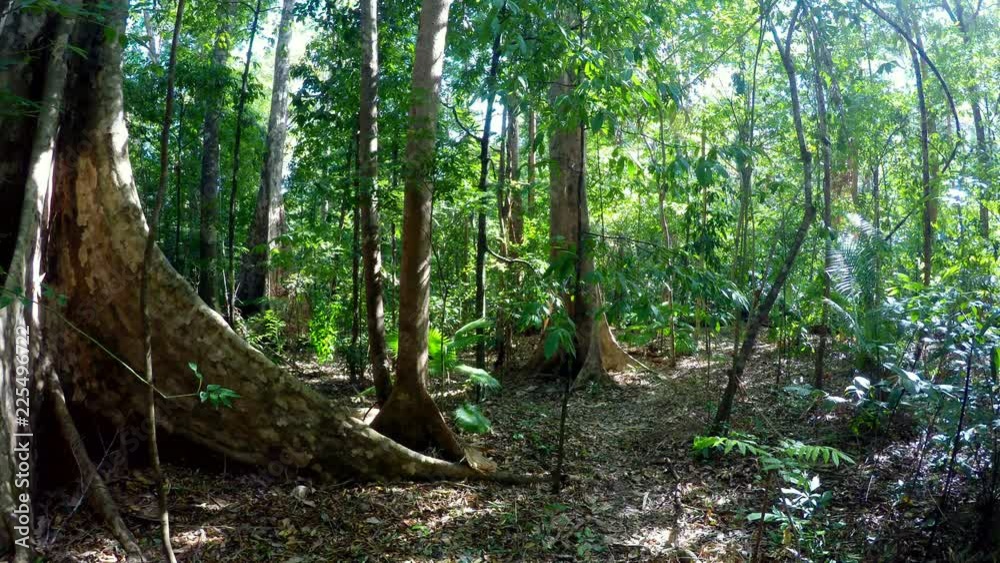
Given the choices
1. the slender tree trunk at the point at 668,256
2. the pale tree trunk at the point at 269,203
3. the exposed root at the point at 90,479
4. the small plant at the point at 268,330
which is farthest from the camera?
the pale tree trunk at the point at 269,203

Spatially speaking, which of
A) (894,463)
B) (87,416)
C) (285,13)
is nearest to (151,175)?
(285,13)

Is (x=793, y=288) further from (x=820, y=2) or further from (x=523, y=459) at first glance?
(x=523, y=459)

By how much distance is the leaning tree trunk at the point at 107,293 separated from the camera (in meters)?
4.06

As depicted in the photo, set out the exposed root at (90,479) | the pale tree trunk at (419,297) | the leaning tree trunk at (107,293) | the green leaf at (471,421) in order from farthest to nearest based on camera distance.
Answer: the green leaf at (471,421)
the pale tree trunk at (419,297)
the leaning tree trunk at (107,293)
the exposed root at (90,479)

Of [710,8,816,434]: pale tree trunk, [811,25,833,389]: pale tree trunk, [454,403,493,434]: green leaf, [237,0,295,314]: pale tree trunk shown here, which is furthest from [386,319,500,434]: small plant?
[237,0,295,314]: pale tree trunk

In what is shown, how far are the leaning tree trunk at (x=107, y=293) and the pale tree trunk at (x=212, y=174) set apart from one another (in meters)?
3.92

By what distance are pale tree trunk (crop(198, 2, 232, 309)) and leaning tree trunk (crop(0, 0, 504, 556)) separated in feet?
12.9

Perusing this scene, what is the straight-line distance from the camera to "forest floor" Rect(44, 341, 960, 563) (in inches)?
154

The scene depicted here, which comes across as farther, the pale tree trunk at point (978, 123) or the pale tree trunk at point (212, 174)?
the pale tree trunk at point (212, 174)

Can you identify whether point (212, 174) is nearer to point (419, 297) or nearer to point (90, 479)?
point (419, 297)

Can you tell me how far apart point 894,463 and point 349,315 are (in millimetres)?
6606

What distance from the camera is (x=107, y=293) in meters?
4.31

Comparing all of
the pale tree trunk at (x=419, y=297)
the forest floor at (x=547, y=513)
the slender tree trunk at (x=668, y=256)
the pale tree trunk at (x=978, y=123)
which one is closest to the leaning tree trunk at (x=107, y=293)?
the forest floor at (x=547, y=513)

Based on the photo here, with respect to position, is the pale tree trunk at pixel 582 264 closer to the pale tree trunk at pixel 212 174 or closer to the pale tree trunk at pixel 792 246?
the pale tree trunk at pixel 792 246
